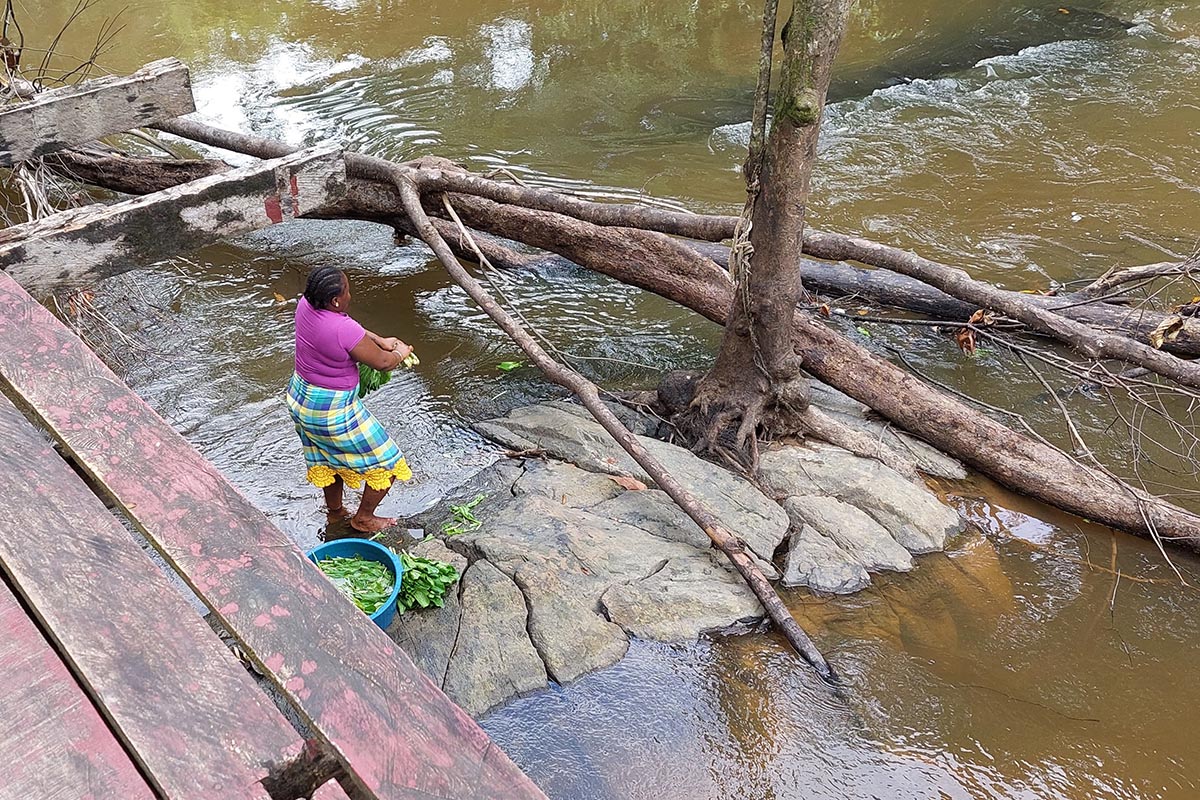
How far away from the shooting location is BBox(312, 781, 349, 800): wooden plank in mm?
1519

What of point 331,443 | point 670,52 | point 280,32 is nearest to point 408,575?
point 331,443

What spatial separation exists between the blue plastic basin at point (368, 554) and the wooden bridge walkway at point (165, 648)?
1.58m

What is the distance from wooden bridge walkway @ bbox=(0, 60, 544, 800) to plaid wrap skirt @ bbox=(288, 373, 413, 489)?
1.56m

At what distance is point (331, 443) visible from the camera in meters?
4.12

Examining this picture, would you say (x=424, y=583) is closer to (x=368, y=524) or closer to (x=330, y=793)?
(x=368, y=524)

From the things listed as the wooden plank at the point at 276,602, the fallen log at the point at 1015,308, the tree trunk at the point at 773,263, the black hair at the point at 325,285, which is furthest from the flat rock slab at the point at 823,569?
the wooden plank at the point at 276,602

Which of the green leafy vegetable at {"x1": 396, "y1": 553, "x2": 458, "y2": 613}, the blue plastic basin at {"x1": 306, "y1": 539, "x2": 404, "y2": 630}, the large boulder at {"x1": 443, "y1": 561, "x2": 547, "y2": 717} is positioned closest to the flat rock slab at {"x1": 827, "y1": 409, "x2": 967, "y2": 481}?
the large boulder at {"x1": 443, "y1": 561, "x2": 547, "y2": 717}

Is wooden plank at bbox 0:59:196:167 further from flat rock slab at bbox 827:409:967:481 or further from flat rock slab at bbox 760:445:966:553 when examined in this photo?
flat rock slab at bbox 827:409:967:481

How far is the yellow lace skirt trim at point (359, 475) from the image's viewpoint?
426 cm

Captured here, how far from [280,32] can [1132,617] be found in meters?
12.0

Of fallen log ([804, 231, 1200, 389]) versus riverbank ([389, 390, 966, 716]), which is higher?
fallen log ([804, 231, 1200, 389])

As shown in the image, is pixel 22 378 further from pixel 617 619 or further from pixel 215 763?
pixel 617 619

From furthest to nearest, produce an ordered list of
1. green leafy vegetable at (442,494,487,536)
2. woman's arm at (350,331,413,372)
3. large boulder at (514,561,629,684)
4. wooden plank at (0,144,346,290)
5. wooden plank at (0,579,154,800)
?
1. green leafy vegetable at (442,494,487,536)
2. wooden plank at (0,144,346,290)
3. woman's arm at (350,331,413,372)
4. large boulder at (514,561,629,684)
5. wooden plank at (0,579,154,800)

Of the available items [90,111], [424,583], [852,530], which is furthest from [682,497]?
[90,111]
